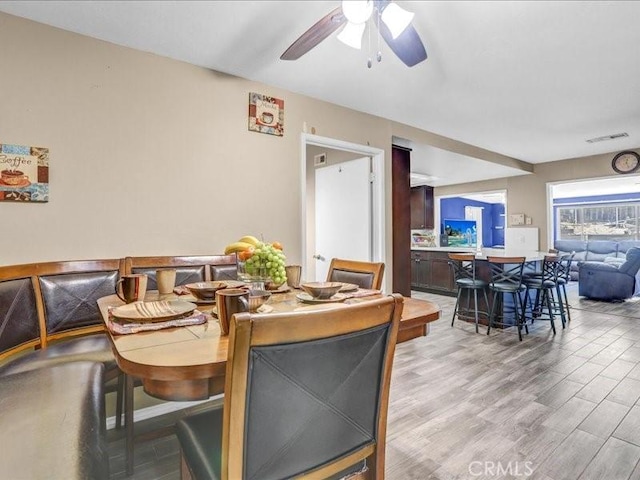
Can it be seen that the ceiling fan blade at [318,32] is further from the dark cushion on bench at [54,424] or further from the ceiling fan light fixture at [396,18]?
the dark cushion on bench at [54,424]

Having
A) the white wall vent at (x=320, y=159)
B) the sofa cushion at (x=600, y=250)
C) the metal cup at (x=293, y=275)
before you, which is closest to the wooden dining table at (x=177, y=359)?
the metal cup at (x=293, y=275)

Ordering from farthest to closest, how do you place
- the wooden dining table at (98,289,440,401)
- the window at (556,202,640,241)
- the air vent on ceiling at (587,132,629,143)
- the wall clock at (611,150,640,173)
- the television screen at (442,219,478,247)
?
the window at (556,202,640,241)
the television screen at (442,219,478,247)
the wall clock at (611,150,640,173)
the air vent on ceiling at (587,132,629,143)
the wooden dining table at (98,289,440,401)

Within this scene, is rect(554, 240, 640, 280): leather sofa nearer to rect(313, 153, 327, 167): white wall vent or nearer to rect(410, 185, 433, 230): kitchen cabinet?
rect(410, 185, 433, 230): kitchen cabinet

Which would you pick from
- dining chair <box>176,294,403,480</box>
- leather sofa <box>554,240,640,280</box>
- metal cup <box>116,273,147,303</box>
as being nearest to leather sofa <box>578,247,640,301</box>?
leather sofa <box>554,240,640,280</box>

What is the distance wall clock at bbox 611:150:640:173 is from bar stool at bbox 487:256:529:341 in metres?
2.93

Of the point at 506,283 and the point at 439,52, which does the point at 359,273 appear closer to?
the point at 439,52

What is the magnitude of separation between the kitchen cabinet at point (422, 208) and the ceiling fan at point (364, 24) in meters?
5.21

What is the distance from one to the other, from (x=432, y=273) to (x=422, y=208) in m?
1.41

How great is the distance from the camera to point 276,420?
72 cm

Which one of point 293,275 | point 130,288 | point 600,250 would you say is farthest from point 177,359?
point 600,250

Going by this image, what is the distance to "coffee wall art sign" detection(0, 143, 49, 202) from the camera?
6.37 ft

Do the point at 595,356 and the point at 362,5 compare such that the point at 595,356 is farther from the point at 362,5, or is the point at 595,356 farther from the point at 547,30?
the point at 362,5

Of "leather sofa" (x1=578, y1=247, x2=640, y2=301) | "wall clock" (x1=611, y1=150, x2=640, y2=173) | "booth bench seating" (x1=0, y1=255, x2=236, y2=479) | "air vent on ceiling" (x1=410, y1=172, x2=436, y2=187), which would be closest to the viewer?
"booth bench seating" (x1=0, y1=255, x2=236, y2=479)

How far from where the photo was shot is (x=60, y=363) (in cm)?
146
